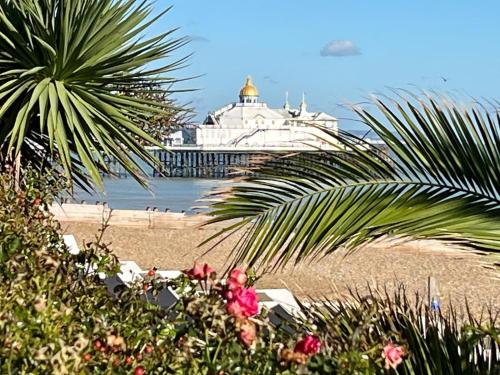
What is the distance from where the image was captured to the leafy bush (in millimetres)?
1528

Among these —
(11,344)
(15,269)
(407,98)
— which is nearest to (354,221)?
(407,98)

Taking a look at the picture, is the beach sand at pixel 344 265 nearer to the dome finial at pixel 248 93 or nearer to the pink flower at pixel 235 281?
the pink flower at pixel 235 281

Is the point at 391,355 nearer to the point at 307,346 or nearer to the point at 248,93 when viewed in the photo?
the point at 307,346

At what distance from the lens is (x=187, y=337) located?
169 cm

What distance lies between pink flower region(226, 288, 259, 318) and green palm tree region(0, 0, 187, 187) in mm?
4052

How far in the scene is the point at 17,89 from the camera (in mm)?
5871

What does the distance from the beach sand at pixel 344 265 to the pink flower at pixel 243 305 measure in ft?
26.9

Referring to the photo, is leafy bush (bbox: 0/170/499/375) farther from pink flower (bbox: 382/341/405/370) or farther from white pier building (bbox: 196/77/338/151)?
white pier building (bbox: 196/77/338/151)

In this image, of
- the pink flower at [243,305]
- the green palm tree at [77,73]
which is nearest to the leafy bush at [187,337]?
the pink flower at [243,305]

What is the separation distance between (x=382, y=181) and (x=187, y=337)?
125 cm

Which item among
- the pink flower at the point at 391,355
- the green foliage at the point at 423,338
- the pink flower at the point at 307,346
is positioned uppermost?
the pink flower at the point at 307,346

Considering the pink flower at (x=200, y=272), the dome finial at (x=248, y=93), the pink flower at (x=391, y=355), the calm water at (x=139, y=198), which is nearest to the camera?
the pink flower at (x=391, y=355)

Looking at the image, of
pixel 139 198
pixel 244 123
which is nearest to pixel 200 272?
pixel 139 198

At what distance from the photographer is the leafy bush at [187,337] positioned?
1.53 meters
